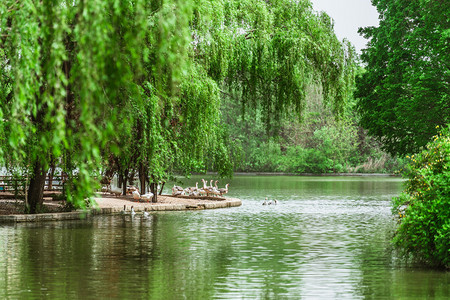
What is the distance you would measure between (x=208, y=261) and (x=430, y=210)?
442 centimetres

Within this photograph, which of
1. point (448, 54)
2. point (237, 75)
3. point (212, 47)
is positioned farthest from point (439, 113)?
point (212, 47)

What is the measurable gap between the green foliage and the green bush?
20.6 metres

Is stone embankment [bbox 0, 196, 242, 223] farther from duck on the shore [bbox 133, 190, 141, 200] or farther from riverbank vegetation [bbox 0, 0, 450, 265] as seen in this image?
riverbank vegetation [bbox 0, 0, 450, 265]

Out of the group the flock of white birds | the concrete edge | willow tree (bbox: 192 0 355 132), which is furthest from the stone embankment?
willow tree (bbox: 192 0 355 132)

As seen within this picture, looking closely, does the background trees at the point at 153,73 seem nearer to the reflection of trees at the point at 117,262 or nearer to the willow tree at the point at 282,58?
the willow tree at the point at 282,58

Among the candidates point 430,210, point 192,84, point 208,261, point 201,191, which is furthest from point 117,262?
point 201,191

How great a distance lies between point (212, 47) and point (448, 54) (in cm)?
1831

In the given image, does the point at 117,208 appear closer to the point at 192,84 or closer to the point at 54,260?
the point at 192,84

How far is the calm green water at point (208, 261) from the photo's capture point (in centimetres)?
1101

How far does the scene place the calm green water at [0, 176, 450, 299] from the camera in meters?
11.0

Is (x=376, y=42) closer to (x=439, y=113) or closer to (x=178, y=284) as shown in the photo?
(x=439, y=113)

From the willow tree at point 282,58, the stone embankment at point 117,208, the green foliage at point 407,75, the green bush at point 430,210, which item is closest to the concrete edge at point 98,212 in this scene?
the stone embankment at point 117,208

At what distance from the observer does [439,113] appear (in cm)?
3531

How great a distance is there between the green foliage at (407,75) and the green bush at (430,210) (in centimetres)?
2059
